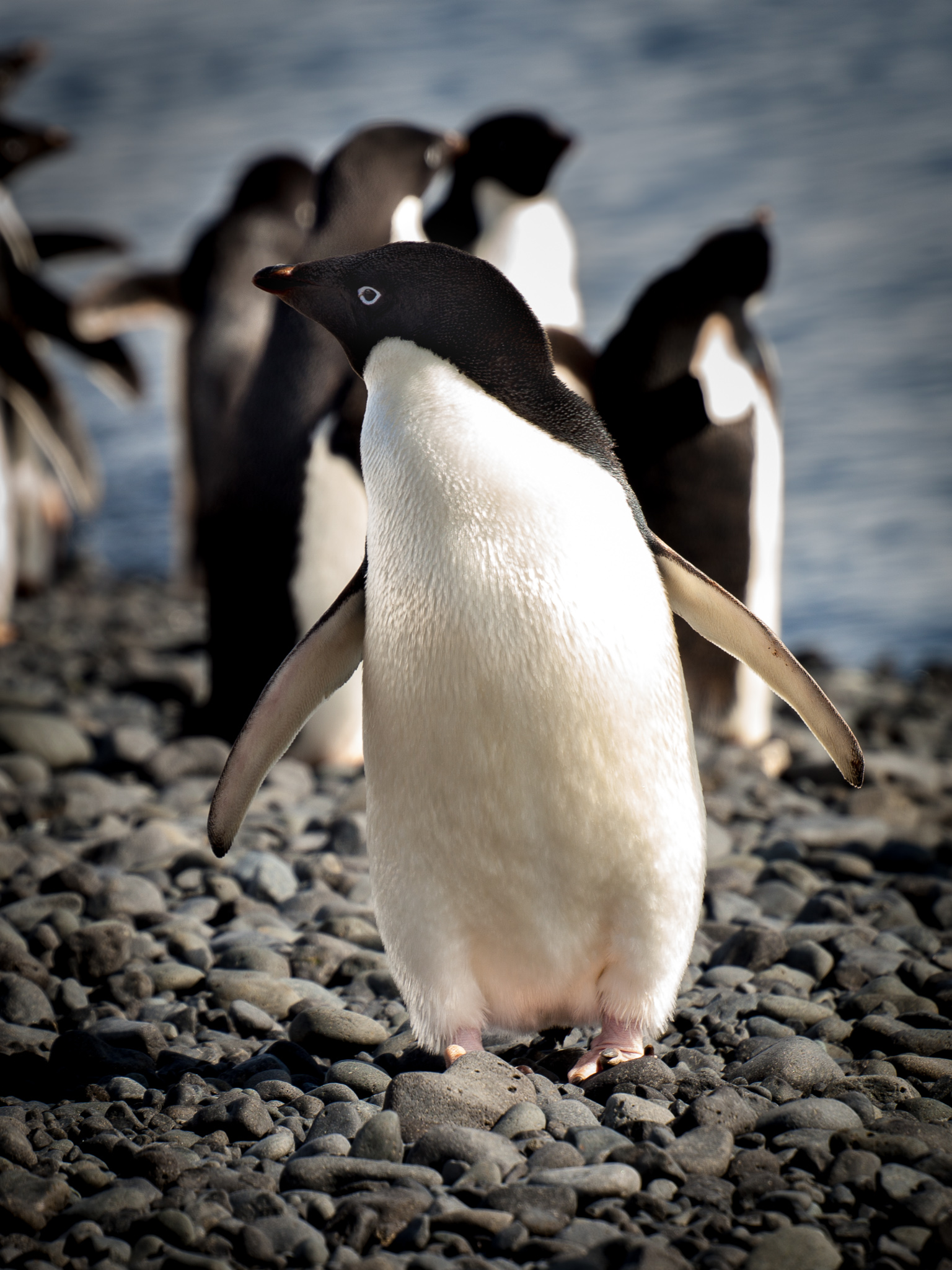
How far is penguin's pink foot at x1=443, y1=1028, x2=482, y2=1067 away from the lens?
2.29 meters

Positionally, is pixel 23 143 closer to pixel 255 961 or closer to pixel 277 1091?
pixel 255 961

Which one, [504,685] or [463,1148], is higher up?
[504,685]

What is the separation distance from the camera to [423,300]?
7.57ft

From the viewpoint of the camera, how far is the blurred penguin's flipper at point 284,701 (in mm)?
2459

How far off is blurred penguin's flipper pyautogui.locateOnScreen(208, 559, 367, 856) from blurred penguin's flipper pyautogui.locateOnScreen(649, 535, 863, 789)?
58 cm

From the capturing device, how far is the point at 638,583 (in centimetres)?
230

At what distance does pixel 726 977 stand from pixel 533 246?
368 cm

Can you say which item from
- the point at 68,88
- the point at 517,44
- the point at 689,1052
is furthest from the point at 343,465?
the point at 68,88

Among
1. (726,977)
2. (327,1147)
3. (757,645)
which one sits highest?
(757,645)

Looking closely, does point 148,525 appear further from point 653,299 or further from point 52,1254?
point 52,1254

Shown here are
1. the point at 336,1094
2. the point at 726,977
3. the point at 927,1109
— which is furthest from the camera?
the point at 726,977

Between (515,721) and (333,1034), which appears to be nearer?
(515,721)

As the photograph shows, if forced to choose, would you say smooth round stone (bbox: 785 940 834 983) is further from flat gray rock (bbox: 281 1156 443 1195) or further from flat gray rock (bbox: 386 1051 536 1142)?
flat gray rock (bbox: 281 1156 443 1195)

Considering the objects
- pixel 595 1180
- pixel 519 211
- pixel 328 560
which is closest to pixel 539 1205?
pixel 595 1180
